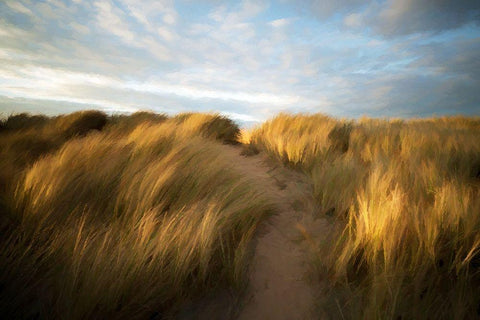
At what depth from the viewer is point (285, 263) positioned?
1459mm

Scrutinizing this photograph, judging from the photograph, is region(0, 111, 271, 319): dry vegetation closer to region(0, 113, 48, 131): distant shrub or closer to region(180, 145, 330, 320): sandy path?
region(180, 145, 330, 320): sandy path

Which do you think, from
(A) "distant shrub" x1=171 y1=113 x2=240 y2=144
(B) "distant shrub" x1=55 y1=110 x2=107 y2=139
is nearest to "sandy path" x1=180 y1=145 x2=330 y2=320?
(A) "distant shrub" x1=171 y1=113 x2=240 y2=144

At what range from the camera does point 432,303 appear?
0.99 m

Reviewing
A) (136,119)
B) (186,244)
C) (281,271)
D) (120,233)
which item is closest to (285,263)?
(281,271)

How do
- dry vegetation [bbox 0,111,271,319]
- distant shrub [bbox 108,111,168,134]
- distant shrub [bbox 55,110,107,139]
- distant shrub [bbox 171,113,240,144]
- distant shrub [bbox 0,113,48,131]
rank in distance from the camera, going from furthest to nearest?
distant shrub [bbox 108,111,168,134] < distant shrub [bbox 0,113,48,131] < distant shrub [bbox 55,110,107,139] < distant shrub [bbox 171,113,240,144] < dry vegetation [bbox 0,111,271,319]

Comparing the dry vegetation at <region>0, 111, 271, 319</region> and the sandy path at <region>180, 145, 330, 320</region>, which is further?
the sandy path at <region>180, 145, 330, 320</region>

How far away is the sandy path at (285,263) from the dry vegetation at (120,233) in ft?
0.39

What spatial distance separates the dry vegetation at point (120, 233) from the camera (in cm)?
97

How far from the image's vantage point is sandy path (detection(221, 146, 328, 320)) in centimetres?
113

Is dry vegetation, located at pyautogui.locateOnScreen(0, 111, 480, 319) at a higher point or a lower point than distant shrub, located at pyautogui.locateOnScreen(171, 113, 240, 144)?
lower

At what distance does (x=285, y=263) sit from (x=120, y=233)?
3.49 ft

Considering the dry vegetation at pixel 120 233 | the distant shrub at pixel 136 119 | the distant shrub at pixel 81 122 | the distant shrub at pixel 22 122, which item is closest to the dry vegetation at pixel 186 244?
the dry vegetation at pixel 120 233

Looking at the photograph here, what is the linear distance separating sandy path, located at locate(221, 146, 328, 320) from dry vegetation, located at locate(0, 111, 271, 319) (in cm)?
12

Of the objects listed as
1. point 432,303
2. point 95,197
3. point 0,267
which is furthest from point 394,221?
point 95,197
